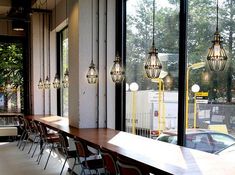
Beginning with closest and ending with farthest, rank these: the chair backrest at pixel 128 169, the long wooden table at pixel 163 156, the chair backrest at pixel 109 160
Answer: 1. the long wooden table at pixel 163 156
2. the chair backrest at pixel 128 169
3. the chair backrest at pixel 109 160

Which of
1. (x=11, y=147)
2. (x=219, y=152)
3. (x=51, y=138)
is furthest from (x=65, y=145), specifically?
(x=11, y=147)

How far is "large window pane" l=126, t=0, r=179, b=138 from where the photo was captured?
452cm

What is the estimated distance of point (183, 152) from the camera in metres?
3.56

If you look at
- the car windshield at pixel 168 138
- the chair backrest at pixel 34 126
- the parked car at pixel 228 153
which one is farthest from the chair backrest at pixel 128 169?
the chair backrest at pixel 34 126

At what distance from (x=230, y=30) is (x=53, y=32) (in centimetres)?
656

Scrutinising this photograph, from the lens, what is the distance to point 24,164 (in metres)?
6.67

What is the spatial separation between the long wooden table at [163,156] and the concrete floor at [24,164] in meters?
1.71

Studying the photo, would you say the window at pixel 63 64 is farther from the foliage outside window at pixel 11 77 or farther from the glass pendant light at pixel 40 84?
the foliage outside window at pixel 11 77

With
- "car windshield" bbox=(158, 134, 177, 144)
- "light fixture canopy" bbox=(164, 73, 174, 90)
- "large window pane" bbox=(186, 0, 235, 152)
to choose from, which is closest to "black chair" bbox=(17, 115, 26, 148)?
"car windshield" bbox=(158, 134, 177, 144)

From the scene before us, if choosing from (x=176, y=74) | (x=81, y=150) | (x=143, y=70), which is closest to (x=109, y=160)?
(x=81, y=150)

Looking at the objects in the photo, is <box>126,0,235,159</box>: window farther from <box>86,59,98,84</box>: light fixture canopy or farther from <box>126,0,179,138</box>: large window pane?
<box>86,59,98,84</box>: light fixture canopy

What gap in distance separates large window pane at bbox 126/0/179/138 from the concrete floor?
5.53 ft

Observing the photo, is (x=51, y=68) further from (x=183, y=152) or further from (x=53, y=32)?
(x=183, y=152)

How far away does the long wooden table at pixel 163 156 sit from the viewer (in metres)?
2.81
